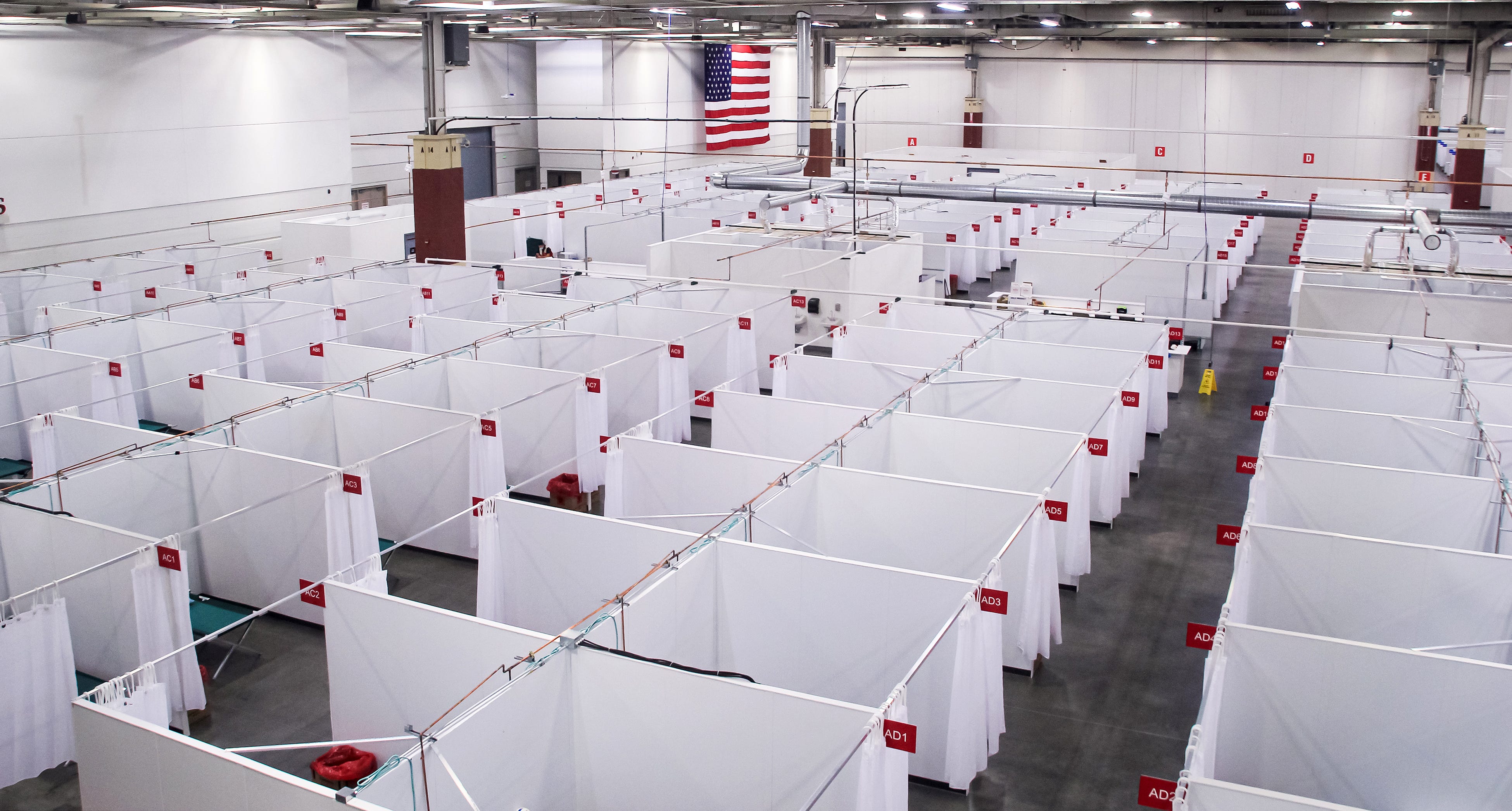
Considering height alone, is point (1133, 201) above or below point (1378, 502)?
above

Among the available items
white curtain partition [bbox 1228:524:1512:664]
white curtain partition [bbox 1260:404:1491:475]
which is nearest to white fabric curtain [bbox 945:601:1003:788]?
white curtain partition [bbox 1228:524:1512:664]

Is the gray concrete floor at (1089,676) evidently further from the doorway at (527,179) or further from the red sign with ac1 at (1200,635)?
the doorway at (527,179)

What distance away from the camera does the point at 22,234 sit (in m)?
17.5

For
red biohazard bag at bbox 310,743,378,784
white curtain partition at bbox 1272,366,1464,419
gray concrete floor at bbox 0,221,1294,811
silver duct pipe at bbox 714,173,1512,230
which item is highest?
silver duct pipe at bbox 714,173,1512,230

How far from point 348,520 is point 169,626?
1501 millimetres

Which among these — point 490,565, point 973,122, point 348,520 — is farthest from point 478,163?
point 490,565

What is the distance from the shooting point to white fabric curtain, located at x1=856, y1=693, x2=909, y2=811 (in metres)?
5.03

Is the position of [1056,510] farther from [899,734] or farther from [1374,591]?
[899,734]

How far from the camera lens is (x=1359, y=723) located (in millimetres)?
5895

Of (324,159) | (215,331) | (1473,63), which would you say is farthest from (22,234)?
(1473,63)

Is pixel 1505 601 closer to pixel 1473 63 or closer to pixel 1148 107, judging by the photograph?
pixel 1473 63

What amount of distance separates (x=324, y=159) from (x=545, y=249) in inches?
214

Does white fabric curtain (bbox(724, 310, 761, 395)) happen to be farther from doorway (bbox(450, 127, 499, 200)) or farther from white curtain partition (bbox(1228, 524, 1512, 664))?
doorway (bbox(450, 127, 499, 200))

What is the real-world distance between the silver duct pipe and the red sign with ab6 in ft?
33.1
